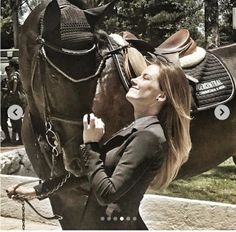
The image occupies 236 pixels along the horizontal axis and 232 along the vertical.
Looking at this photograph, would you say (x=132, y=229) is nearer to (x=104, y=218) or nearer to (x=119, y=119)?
(x=104, y=218)

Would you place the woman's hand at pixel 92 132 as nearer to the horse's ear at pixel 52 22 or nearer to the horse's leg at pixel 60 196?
the horse's ear at pixel 52 22

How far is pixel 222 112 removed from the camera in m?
3.54

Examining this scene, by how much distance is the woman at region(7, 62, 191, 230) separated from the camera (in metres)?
1.60

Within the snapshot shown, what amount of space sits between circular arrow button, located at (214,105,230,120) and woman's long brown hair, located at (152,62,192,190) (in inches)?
66.8

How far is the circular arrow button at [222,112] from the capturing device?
3.49 meters

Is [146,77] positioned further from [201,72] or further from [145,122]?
[201,72]

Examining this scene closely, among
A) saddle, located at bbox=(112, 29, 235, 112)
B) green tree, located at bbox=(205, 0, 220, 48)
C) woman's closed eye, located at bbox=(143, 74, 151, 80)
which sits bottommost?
green tree, located at bbox=(205, 0, 220, 48)

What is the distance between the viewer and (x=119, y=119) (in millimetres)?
2982

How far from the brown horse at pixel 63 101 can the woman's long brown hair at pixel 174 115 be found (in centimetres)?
73

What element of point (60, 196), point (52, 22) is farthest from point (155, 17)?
point (52, 22)

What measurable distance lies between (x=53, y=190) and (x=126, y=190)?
0.77m

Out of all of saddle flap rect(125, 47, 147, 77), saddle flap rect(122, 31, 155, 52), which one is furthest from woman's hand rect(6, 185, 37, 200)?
saddle flap rect(122, 31, 155, 52)

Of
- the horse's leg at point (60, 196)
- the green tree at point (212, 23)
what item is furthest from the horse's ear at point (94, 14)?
the green tree at point (212, 23)

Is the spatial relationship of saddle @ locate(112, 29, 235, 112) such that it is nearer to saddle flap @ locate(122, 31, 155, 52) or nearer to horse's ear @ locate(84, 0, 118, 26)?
saddle flap @ locate(122, 31, 155, 52)
